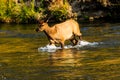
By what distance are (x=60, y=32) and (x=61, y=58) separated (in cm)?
388

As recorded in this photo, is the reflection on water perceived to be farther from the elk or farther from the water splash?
the elk

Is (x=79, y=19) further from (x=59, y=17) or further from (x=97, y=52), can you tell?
(x=97, y=52)

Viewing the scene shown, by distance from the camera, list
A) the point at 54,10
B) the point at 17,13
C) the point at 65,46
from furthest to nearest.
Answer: the point at 17,13
the point at 54,10
the point at 65,46

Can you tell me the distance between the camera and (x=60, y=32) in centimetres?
2373

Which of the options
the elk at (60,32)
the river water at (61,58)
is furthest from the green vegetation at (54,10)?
the elk at (60,32)

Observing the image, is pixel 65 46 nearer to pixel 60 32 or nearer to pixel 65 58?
pixel 60 32

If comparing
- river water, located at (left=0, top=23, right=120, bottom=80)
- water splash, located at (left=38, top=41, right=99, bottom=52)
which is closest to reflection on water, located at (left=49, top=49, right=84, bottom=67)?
river water, located at (left=0, top=23, right=120, bottom=80)

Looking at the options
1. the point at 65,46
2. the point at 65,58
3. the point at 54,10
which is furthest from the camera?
the point at 54,10

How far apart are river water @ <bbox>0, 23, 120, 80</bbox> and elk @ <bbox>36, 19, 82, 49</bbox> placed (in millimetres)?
480

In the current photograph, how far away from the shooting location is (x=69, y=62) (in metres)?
18.7

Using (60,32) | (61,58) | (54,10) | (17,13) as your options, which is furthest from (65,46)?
(17,13)

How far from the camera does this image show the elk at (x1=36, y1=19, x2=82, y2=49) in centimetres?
2345

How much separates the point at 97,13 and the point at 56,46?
41.3ft

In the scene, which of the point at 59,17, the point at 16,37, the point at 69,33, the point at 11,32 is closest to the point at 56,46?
the point at 69,33
